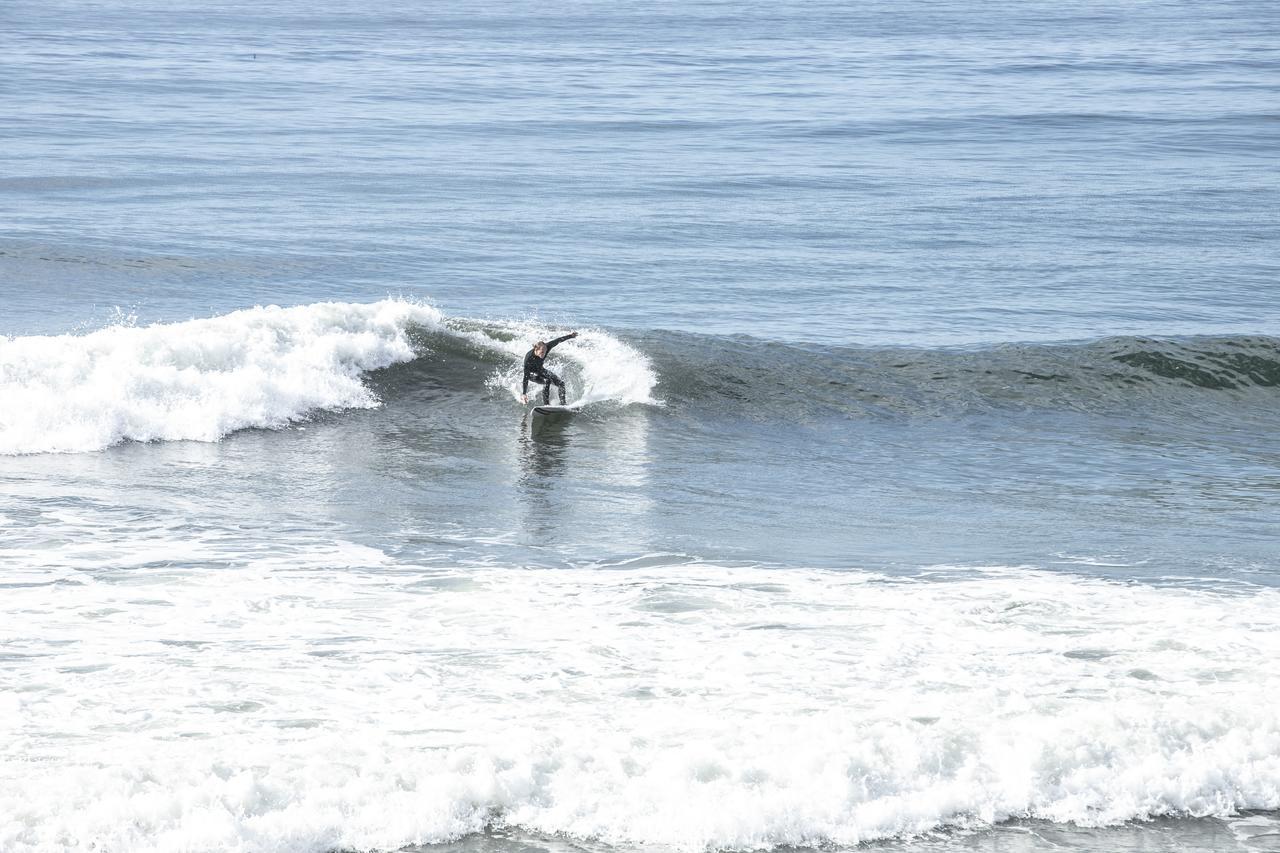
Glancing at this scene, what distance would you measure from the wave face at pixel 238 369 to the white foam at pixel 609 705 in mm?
5365

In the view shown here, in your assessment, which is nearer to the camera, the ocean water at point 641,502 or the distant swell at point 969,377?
the ocean water at point 641,502

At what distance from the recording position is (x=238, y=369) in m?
19.7

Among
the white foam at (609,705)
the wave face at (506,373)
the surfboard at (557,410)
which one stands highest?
the wave face at (506,373)

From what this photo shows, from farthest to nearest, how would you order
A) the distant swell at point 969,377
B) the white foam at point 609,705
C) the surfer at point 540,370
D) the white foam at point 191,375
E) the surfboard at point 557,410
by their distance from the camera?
the distant swell at point 969,377, the surfboard at point 557,410, the surfer at point 540,370, the white foam at point 191,375, the white foam at point 609,705

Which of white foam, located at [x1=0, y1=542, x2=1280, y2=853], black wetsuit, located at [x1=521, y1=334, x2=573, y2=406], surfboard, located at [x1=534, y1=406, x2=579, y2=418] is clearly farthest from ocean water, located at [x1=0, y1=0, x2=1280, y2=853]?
black wetsuit, located at [x1=521, y1=334, x2=573, y2=406]

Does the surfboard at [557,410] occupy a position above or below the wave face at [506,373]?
below

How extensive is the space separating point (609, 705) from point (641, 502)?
18.5 feet

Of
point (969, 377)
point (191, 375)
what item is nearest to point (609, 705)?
point (191, 375)

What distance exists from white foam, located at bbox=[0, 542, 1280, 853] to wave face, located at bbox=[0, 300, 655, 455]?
5.37 metres

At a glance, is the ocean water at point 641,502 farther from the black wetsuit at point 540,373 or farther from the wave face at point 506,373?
the black wetsuit at point 540,373

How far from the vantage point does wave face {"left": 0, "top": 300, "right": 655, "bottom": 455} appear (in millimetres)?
17641

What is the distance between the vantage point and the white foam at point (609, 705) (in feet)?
28.2

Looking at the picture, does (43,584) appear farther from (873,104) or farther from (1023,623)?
(873,104)

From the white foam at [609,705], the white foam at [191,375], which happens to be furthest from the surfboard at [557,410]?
the white foam at [609,705]
